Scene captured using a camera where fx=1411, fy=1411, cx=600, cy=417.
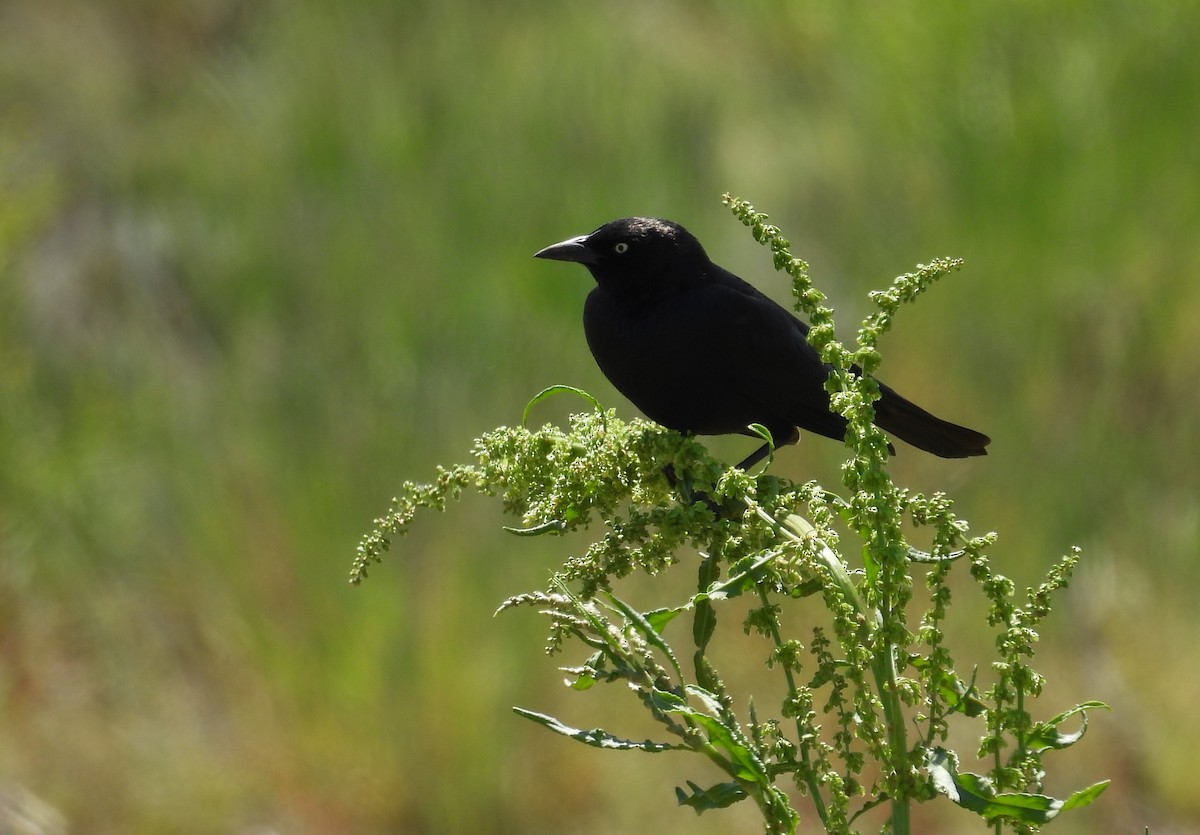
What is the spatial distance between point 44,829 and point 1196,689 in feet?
13.9

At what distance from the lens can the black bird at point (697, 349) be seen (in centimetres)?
277

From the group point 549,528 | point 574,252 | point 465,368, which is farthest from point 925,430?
point 465,368

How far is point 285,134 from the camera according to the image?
8.29 meters

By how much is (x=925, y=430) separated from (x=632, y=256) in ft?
2.29

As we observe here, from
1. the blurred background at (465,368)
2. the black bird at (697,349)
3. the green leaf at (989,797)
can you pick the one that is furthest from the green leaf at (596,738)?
the blurred background at (465,368)

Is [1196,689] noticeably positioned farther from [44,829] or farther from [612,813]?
[44,829]

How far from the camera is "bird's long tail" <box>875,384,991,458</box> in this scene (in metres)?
2.80

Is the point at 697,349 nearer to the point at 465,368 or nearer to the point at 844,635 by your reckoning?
the point at 844,635

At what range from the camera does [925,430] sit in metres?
2.87

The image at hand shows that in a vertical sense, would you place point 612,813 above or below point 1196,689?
below

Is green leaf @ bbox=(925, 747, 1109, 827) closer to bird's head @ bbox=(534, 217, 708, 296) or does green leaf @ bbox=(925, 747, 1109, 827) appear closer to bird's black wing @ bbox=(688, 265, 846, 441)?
bird's black wing @ bbox=(688, 265, 846, 441)

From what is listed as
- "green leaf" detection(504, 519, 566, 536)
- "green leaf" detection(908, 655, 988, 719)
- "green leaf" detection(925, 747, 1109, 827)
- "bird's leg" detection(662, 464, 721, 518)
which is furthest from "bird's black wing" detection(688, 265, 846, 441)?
"green leaf" detection(925, 747, 1109, 827)

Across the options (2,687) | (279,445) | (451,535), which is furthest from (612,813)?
(2,687)

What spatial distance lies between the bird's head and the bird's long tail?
1.61ft
